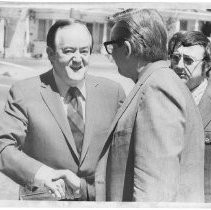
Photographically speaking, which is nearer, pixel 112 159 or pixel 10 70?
pixel 112 159

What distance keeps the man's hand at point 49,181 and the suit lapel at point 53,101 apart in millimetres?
269

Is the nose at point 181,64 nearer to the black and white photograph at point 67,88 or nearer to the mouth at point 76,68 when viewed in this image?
the black and white photograph at point 67,88

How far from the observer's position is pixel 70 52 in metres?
3.14

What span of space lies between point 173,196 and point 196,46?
4.27 feet

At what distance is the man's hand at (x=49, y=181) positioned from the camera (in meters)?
3.13

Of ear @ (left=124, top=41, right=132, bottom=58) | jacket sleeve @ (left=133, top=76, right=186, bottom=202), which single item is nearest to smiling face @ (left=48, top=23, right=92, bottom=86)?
ear @ (left=124, top=41, right=132, bottom=58)

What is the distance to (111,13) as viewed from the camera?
10.6 feet

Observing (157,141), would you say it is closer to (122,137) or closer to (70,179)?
(122,137)

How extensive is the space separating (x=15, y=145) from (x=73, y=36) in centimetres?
80

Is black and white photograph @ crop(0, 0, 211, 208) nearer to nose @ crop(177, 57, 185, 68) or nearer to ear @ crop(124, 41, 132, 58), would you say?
nose @ crop(177, 57, 185, 68)

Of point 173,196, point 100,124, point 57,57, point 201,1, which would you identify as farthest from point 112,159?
point 201,1

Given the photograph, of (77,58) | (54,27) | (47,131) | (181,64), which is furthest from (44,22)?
(181,64)

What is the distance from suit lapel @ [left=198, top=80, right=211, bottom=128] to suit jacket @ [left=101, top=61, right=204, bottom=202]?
0.80 meters

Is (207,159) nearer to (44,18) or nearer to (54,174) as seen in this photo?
(54,174)
